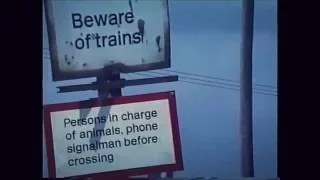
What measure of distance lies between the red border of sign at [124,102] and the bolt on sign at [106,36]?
10 cm

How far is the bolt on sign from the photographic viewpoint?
2.04 m

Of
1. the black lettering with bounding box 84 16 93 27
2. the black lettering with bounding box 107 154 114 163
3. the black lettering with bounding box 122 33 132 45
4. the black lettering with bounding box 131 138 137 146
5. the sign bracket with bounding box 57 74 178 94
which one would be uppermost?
the black lettering with bounding box 84 16 93 27

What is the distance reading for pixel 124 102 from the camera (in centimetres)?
203

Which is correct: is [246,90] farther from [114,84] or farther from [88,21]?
[88,21]

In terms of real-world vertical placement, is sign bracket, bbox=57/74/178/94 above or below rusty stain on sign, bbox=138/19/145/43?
below

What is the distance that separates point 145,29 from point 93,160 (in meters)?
0.53

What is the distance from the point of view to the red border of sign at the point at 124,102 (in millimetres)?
2020

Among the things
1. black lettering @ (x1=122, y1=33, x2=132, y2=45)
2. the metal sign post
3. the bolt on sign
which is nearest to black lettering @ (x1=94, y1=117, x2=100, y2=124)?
the bolt on sign

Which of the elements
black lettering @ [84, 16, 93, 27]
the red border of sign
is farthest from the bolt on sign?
the red border of sign

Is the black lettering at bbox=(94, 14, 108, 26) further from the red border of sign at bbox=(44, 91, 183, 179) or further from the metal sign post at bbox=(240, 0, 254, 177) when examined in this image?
the metal sign post at bbox=(240, 0, 254, 177)

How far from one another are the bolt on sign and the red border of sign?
0.10 metres

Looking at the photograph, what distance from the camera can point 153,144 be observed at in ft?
6.66

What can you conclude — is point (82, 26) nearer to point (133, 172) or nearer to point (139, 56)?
point (139, 56)
